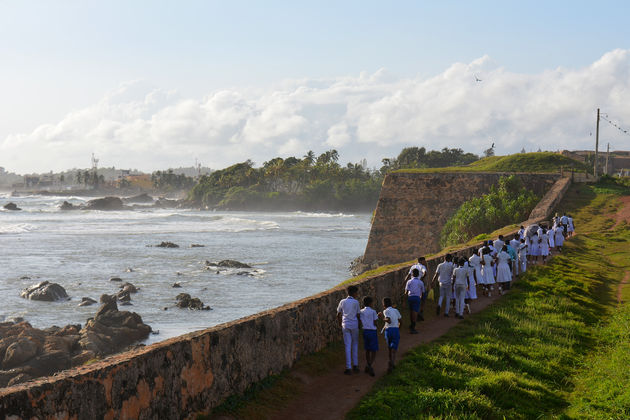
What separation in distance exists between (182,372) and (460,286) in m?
6.54

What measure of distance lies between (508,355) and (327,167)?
93952 mm

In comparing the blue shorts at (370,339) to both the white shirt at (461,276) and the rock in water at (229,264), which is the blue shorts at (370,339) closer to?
the white shirt at (461,276)

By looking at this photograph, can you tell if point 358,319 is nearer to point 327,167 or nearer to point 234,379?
point 234,379

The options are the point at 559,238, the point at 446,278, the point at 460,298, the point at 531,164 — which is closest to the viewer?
the point at 460,298

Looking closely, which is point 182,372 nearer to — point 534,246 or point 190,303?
point 534,246

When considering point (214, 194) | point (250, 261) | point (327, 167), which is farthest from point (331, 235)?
point (214, 194)

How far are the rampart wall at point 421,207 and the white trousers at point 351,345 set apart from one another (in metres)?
25.0

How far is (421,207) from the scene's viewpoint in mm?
34062

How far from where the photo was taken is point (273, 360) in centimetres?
739

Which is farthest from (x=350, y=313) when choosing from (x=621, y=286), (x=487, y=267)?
(x=621, y=286)

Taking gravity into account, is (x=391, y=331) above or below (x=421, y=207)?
below

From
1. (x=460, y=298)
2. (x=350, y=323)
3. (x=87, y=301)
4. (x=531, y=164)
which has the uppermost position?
(x=531, y=164)

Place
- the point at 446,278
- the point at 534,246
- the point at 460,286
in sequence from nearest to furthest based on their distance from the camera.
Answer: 1. the point at 460,286
2. the point at 446,278
3. the point at 534,246

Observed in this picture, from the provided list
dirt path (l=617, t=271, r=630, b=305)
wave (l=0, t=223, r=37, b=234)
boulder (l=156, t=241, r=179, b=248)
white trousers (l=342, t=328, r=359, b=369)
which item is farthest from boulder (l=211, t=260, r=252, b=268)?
wave (l=0, t=223, r=37, b=234)
